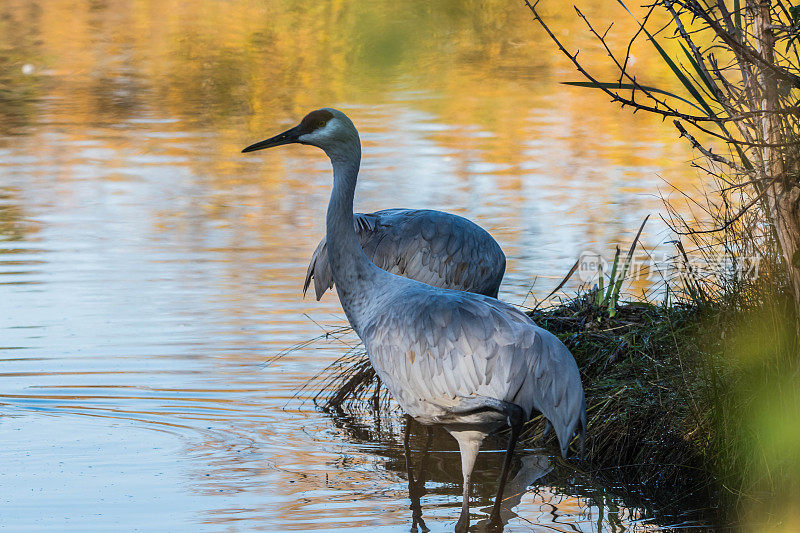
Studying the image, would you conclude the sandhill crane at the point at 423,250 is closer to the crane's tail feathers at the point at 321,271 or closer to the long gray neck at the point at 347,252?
the crane's tail feathers at the point at 321,271

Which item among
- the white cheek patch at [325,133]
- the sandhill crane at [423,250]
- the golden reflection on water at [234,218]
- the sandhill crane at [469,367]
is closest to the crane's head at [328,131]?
the white cheek patch at [325,133]

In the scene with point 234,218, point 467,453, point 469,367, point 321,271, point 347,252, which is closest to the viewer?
point 469,367

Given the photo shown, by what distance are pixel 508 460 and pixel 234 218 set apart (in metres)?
6.46

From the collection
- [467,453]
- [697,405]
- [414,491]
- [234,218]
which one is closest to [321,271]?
[414,491]

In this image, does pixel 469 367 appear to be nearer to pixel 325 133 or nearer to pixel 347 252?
pixel 347 252

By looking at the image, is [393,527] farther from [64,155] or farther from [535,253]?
[64,155]

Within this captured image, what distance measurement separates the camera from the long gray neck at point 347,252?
570cm

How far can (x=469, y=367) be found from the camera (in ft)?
17.1

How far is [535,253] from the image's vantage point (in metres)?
9.75

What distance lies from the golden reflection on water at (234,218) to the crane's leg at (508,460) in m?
0.16

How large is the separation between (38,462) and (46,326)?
226 centimetres

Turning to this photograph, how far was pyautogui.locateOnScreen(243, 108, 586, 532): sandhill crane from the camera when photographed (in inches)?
204

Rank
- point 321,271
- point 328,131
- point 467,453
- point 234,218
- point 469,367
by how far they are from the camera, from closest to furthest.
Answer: point 469,367 < point 467,453 < point 328,131 < point 321,271 < point 234,218

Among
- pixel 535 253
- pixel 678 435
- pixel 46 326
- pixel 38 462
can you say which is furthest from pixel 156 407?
pixel 535 253
